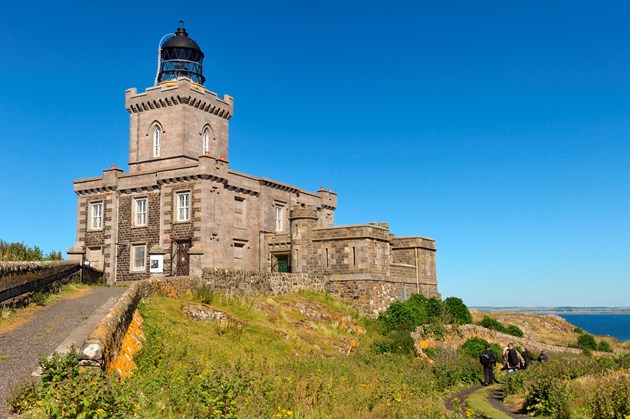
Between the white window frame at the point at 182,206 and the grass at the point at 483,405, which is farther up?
the white window frame at the point at 182,206

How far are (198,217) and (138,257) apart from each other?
5.36m

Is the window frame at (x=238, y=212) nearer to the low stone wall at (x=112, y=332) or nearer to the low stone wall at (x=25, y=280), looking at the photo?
the low stone wall at (x=25, y=280)

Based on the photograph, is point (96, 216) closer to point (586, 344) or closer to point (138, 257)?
point (138, 257)

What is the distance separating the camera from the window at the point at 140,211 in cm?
3497

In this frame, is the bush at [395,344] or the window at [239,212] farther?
the window at [239,212]

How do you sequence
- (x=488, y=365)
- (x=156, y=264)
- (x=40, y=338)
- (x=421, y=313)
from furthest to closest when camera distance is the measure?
1. (x=421, y=313)
2. (x=156, y=264)
3. (x=488, y=365)
4. (x=40, y=338)

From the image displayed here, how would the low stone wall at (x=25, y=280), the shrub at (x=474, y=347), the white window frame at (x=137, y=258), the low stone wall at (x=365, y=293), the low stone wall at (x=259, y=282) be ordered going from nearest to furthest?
1. the low stone wall at (x=25, y=280)
2. the low stone wall at (x=259, y=282)
3. the shrub at (x=474, y=347)
4. the low stone wall at (x=365, y=293)
5. the white window frame at (x=137, y=258)

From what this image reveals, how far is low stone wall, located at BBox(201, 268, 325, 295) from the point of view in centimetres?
2522

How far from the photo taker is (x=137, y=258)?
34719mm

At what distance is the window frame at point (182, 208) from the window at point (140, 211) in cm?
274

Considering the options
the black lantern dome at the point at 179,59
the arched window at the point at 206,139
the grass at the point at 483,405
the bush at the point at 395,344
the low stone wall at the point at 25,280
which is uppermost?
the black lantern dome at the point at 179,59

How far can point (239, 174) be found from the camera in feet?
114

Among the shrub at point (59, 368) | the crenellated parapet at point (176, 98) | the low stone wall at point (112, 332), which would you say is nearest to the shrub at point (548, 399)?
the low stone wall at point (112, 332)

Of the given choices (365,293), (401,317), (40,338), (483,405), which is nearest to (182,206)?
(365,293)
